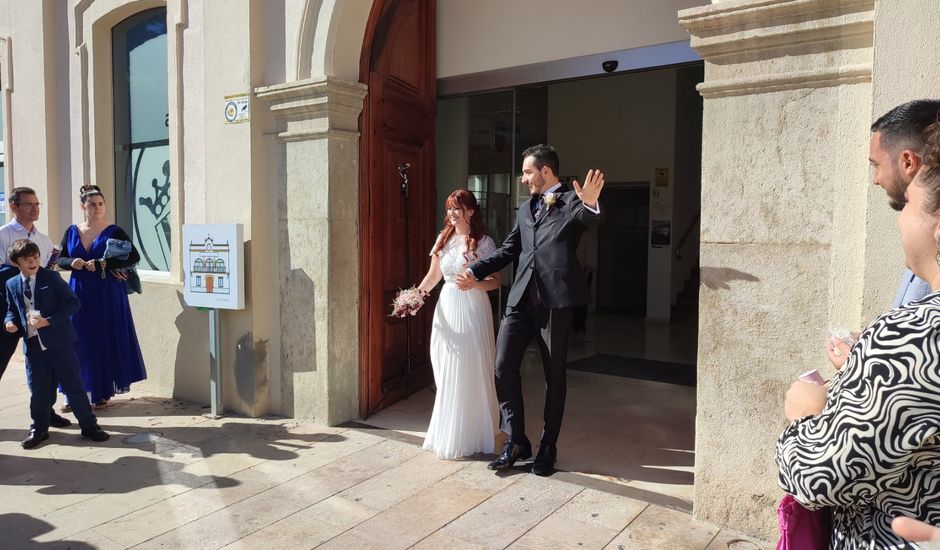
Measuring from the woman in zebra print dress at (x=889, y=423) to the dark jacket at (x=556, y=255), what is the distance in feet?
8.39

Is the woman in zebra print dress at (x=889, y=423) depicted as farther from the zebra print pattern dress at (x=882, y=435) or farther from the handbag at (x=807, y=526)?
the handbag at (x=807, y=526)

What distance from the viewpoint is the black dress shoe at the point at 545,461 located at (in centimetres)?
404

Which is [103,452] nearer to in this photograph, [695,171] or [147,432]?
[147,432]

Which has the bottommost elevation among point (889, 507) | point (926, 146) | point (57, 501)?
point (57, 501)

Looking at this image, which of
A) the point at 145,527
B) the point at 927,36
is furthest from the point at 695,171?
the point at 145,527

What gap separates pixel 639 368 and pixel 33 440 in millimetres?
5821

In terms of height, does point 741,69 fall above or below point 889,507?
above

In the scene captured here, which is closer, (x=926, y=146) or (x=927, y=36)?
(x=926, y=146)

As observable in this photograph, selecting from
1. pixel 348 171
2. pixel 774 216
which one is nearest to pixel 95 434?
pixel 348 171

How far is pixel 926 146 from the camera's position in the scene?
1329 mm

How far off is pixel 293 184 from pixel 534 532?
327 centimetres

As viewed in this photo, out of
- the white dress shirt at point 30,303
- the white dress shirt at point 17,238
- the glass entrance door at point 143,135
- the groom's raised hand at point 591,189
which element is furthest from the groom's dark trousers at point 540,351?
the glass entrance door at point 143,135

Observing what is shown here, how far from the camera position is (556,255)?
155 inches

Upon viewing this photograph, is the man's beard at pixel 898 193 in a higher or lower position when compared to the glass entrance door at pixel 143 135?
lower
